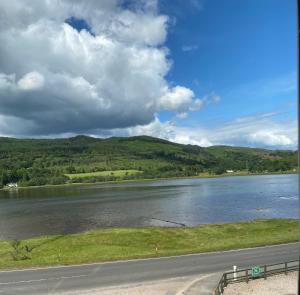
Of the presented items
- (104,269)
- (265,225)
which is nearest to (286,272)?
(104,269)

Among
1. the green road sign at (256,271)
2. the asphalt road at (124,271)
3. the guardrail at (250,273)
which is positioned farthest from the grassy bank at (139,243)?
the green road sign at (256,271)

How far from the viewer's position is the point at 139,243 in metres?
54.2

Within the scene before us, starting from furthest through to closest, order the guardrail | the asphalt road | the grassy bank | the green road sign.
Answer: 1. the grassy bank
2. the asphalt road
3. the green road sign
4. the guardrail

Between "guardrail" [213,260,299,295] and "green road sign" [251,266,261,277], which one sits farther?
"green road sign" [251,266,261,277]


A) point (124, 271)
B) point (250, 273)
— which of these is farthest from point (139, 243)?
point (250, 273)

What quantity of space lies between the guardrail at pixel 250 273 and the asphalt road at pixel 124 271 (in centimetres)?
340

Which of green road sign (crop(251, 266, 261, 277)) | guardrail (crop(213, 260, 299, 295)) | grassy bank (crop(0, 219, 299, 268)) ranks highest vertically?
green road sign (crop(251, 266, 261, 277))

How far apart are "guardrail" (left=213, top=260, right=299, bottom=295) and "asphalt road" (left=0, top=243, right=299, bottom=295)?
340 cm

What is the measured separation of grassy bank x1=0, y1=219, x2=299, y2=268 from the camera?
4416 cm

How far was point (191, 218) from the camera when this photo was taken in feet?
293

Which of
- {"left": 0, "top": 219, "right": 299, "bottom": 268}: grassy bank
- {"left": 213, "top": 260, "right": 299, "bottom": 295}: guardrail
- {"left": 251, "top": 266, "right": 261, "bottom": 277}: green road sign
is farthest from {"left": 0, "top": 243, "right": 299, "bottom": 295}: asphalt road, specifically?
{"left": 251, "top": 266, "right": 261, "bottom": 277}: green road sign

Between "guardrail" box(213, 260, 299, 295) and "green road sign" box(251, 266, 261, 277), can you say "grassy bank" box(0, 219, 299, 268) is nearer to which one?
"guardrail" box(213, 260, 299, 295)

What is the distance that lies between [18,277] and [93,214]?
70916 millimetres

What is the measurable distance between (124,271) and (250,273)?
10.4 metres
